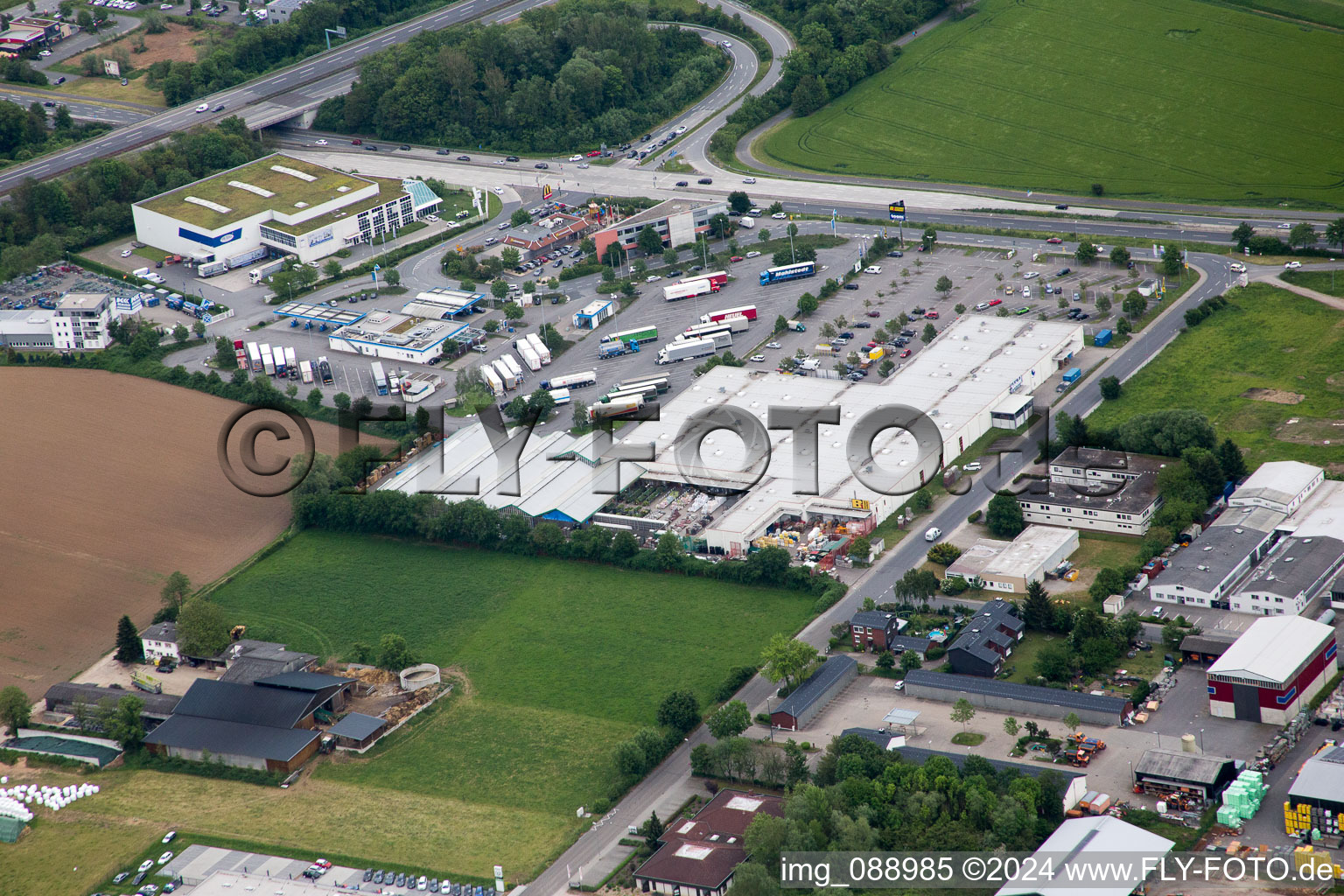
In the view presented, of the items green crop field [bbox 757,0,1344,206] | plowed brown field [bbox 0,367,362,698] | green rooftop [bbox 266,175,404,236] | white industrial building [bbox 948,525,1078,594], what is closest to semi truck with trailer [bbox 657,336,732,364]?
plowed brown field [bbox 0,367,362,698]

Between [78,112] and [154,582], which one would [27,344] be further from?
[78,112]

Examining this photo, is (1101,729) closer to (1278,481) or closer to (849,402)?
(1278,481)

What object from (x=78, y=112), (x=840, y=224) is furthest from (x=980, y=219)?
(x=78, y=112)

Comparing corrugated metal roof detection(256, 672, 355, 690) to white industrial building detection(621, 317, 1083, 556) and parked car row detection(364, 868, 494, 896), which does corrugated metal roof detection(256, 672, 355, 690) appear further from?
white industrial building detection(621, 317, 1083, 556)

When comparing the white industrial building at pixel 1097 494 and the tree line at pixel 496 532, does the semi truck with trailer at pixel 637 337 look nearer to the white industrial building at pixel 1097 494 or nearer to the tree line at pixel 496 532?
the tree line at pixel 496 532

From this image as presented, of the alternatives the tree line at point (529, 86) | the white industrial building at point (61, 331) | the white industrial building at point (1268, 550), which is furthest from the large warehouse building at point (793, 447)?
the tree line at point (529, 86)
